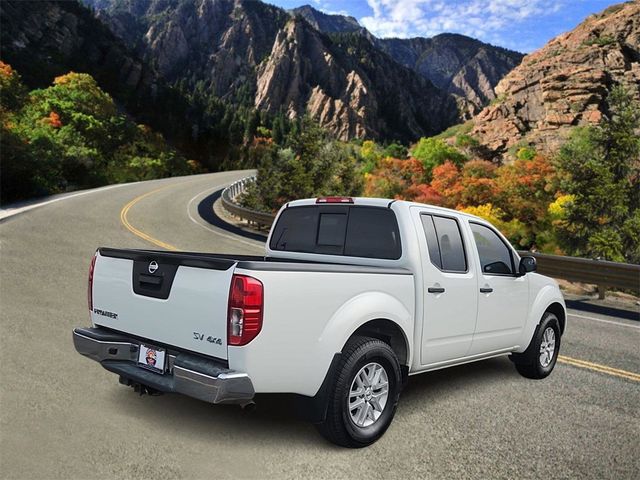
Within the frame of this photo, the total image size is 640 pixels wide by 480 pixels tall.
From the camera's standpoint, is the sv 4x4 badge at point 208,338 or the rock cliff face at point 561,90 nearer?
the sv 4x4 badge at point 208,338

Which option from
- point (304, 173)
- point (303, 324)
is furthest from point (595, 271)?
point (304, 173)

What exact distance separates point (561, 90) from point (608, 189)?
33.2 m

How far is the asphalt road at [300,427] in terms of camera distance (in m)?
3.41

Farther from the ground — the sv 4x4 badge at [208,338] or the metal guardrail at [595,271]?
the sv 4x4 badge at [208,338]

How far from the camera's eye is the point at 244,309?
3.20 meters

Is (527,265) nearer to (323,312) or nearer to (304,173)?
(323,312)

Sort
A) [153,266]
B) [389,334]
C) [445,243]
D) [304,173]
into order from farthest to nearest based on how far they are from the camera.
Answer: [304,173], [445,243], [389,334], [153,266]

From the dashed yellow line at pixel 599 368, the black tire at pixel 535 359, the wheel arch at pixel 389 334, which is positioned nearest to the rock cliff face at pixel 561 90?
the dashed yellow line at pixel 599 368

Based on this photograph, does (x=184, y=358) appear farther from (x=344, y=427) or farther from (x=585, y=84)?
(x=585, y=84)

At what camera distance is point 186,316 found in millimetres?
3496

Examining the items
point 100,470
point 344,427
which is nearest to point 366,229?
point 344,427

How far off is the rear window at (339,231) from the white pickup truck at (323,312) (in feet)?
0.04

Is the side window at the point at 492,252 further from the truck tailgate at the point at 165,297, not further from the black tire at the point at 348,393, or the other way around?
the truck tailgate at the point at 165,297

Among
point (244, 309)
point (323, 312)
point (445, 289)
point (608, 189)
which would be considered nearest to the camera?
point (244, 309)
